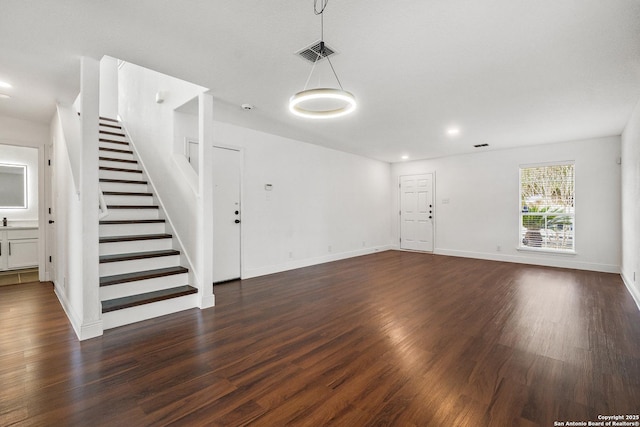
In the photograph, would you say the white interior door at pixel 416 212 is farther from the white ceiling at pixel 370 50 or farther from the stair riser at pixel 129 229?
the stair riser at pixel 129 229

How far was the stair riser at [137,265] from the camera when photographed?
339cm

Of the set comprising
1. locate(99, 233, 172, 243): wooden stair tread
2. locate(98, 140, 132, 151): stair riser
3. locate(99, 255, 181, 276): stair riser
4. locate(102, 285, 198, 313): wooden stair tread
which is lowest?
locate(102, 285, 198, 313): wooden stair tread

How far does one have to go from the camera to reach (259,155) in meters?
5.41

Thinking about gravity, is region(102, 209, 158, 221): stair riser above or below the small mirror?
below

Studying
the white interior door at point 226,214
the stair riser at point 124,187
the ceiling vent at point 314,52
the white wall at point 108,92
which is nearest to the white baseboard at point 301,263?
the white interior door at point 226,214

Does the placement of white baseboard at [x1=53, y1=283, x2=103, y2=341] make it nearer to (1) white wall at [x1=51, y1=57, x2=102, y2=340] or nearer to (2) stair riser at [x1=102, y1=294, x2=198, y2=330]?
(1) white wall at [x1=51, y1=57, x2=102, y2=340]

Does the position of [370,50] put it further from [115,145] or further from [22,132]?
[22,132]

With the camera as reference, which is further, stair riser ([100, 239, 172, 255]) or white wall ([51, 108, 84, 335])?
stair riser ([100, 239, 172, 255])

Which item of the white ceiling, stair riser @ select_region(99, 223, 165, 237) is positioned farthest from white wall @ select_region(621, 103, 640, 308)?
stair riser @ select_region(99, 223, 165, 237)

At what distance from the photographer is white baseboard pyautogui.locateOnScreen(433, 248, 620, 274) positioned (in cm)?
572

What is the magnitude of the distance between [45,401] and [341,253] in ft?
18.7

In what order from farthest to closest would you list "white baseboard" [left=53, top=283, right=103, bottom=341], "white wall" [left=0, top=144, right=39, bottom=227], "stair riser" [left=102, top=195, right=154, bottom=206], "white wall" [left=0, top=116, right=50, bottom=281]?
"white wall" [left=0, top=144, right=39, bottom=227], "white wall" [left=0, top=116, right=50, bottom=281], "stair riser" [left=102, top=195, right=154, bottom=206], "white baseboard" [left=53, top=283, right=103, bottom=341]

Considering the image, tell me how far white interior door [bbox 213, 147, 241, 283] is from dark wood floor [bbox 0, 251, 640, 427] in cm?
84

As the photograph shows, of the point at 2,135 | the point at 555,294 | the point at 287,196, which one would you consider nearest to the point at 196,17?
the point at 287,196
